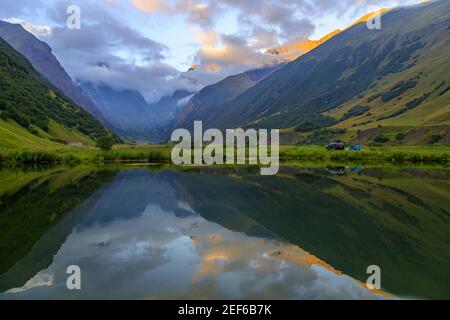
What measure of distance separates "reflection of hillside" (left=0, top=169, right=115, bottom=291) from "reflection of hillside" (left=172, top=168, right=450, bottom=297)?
11.0 metres

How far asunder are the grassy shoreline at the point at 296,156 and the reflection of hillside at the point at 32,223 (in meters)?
52.3

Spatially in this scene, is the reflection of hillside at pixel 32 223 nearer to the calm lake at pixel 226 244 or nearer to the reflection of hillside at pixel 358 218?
the calm lake at pixel 226 244

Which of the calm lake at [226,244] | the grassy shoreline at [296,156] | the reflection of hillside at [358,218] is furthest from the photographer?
the grassy shoreline at [296,156]

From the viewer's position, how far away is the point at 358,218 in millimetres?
31062

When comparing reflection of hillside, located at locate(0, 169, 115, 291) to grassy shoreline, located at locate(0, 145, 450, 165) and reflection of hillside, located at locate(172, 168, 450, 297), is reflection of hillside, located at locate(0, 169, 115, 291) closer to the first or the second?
reflection of hillside, located at locate(172, 168, 450, 297)

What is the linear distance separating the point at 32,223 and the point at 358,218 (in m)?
23.0

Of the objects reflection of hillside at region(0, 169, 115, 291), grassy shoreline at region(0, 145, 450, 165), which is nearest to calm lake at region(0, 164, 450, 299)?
reflection of hillside at region(0, 169, 115, 291)

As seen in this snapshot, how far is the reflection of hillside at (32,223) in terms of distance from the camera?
19031mm

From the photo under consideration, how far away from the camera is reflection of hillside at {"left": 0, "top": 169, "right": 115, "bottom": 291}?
19031 millimetres

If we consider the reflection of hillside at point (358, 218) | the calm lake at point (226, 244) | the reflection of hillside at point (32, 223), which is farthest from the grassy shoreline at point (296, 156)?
the calm lake at point (226, 244)

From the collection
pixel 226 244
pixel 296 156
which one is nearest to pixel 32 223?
pixel 226 244

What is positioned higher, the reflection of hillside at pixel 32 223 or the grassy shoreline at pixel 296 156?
the grassy shoreline at pixel 296 156

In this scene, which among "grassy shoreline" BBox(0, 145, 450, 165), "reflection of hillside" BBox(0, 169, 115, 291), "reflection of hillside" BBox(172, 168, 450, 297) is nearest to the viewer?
"reflection of hillside" BBox(172, 168, 450, 297)
